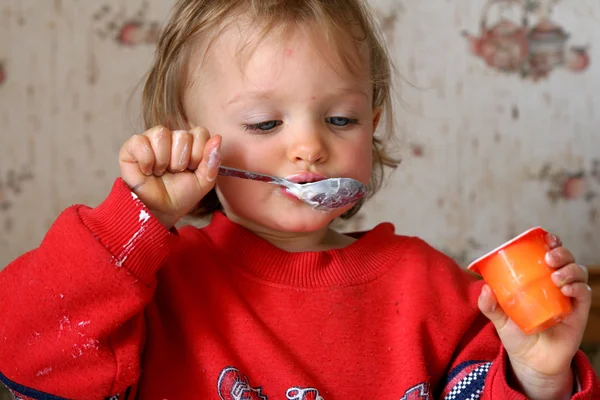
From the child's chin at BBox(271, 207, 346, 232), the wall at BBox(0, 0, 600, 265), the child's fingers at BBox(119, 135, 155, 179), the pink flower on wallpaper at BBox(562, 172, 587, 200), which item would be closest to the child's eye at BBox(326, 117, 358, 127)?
the child's chin at BBox(271, 207, 346, 232)

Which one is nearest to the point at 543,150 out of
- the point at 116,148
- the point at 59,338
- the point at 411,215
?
the point at 411,215

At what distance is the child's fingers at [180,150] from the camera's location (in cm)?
81

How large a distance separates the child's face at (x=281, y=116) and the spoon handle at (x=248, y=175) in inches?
0.6

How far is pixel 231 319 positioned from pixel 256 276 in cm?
6

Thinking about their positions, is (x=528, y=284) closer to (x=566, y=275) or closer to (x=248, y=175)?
(x=566, y=275)

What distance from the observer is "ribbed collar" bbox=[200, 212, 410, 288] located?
0.92 m

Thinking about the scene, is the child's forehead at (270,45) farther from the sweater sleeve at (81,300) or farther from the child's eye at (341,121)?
the sweater sleeve at (81,300)

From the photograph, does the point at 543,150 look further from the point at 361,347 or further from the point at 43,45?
the point at 43,45

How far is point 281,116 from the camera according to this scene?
87cm

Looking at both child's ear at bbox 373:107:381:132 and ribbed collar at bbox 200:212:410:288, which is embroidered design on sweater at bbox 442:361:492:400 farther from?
child's ear at bbox 373:107:381:132

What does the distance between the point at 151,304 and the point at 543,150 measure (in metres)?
1.18

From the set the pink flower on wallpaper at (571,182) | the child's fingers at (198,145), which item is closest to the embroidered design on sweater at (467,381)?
the child's fingers at (198,145)

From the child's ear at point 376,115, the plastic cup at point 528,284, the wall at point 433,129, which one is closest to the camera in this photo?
the plastic cup at point 528,284

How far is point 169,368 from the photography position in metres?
0.86
